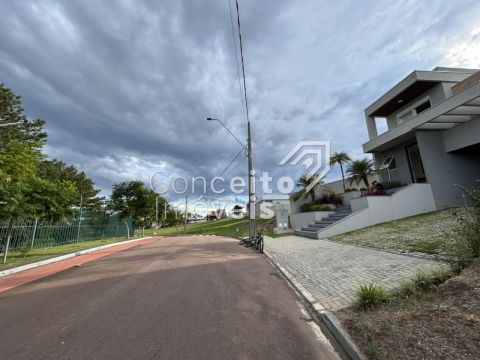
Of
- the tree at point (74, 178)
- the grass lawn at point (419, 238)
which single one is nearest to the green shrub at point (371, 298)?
the grass lawn at point (419, 238)

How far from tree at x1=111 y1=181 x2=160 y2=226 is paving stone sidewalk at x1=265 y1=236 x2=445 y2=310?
80.8 ft

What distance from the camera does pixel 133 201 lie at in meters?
28.6

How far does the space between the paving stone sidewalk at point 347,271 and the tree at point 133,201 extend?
24616 millimetres

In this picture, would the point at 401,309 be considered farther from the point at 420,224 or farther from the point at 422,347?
the point at 420,224

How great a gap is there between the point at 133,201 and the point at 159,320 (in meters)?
27.6

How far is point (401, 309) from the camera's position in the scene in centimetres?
341

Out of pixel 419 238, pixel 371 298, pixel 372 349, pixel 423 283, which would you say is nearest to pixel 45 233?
pixel 371 298

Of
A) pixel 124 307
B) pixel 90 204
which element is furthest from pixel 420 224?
pixel 90 204

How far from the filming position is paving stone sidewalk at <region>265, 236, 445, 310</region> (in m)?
4.70

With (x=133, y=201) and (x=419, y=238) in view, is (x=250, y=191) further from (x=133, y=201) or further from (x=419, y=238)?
(x=133, y=201)

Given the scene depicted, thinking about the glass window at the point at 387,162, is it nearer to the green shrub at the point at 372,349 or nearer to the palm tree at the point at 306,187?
the palm tree at the point at 306,187

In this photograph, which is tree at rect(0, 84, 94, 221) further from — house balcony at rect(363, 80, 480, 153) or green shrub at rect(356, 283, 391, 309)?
house balcony at rect(363, 80, 480, 153)

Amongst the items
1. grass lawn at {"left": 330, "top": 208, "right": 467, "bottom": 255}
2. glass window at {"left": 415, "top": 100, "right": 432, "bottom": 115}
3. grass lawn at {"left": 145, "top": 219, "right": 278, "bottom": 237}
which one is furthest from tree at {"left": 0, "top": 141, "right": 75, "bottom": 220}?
glass window at {"left": 415, "top": 100, "right": 432, "bottom": 115}

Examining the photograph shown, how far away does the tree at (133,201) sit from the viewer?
2792cm
